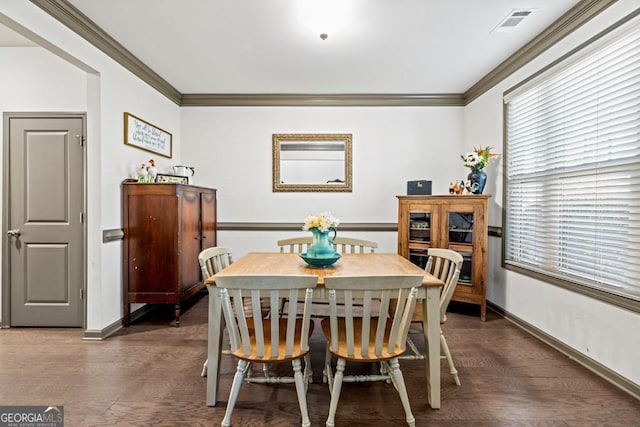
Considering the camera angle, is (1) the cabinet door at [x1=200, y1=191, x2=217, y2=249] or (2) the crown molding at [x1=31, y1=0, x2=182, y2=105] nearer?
(2) the crown molding at [x1=31, y1=0, x2=182, y2=105]

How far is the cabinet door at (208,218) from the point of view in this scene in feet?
12.8

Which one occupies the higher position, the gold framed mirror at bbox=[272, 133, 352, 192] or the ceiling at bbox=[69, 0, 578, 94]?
the ceiling at bbox=[69, 0, 578, 94]

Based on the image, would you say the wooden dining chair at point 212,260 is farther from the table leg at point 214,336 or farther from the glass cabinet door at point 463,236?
the glass cabinet door at point 463,236

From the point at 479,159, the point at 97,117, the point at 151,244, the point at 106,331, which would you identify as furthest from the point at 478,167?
the point at 106,331

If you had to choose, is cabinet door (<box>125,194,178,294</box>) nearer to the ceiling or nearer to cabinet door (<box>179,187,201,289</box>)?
cabinet door (<box>179,187,201,289</box>)

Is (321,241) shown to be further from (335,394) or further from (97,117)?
(97,117)

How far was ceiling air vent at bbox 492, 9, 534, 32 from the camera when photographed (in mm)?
2498

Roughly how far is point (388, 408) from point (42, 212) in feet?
11.4

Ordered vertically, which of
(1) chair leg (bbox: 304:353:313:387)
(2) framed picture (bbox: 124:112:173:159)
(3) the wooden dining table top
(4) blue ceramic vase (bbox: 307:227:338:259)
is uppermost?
(2) framed picture (bbox: 124:112:173:159)

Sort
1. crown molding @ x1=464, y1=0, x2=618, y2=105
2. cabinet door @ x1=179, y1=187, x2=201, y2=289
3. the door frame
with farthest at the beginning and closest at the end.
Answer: cabinet door @ x1=179, y1=187, x2=201, y2=289
the door frame
crown molding @ x1=464, y1=0, x2=618, y2=105

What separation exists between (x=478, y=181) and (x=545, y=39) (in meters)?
1.40

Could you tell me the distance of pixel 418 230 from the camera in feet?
12.4

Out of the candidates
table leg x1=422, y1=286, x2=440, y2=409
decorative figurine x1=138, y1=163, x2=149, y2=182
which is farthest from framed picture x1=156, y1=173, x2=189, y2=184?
table leg x1=422, y1=286, x2=440, y2=409

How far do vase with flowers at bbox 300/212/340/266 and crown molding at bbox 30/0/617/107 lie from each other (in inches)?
94.5
